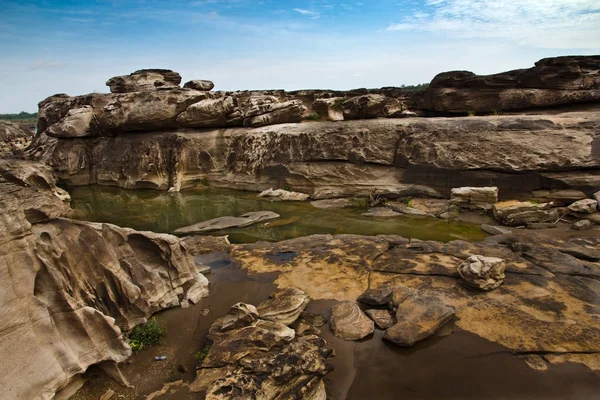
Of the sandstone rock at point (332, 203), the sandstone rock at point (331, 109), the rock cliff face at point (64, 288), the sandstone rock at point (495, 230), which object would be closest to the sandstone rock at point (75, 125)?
the sandstone rock at point (331, 109)

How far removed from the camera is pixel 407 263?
283 inches

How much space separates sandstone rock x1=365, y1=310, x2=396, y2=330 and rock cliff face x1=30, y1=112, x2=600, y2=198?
8254mm

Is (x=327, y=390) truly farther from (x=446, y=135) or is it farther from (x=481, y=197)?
(x=446, y=135)

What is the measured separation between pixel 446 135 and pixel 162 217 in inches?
421

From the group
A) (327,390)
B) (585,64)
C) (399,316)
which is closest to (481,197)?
(585,64)

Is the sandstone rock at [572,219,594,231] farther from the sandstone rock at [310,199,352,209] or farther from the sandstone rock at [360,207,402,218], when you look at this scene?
the sandstone rock at [310,199,352,209]

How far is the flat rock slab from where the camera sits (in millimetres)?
10844

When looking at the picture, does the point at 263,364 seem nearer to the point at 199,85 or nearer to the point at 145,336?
the point at 145,336

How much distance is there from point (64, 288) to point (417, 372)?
4.39 meters

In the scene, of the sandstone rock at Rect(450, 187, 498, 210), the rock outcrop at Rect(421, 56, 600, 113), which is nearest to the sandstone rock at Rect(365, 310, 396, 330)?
the sandstone rock at Rect(450, 187, 498, 210)

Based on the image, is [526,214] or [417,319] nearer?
[417,319]

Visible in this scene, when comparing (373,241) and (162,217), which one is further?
(162,217)

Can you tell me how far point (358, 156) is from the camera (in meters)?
14.2

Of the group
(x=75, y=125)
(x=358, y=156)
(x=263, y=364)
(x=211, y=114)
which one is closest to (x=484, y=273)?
(x=263, y=364)
